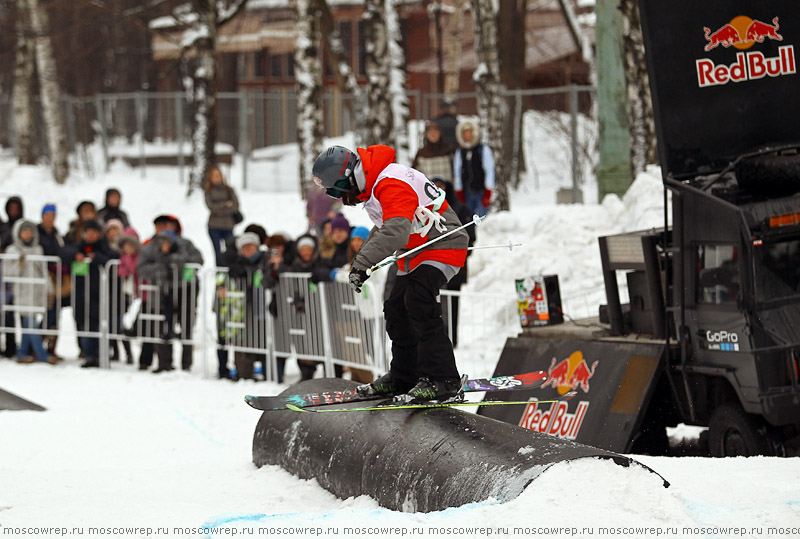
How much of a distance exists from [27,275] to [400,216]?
362 inches

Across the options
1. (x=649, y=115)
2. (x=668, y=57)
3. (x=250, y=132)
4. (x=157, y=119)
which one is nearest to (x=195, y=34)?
(x=250, y=132)

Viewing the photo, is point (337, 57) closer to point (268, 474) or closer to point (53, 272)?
point (53, 272)

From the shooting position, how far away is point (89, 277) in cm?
1448

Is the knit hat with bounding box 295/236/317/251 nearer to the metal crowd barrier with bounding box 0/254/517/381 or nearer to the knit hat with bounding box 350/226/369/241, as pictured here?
the metal crowd barrier with bounding box 0/254/517/381

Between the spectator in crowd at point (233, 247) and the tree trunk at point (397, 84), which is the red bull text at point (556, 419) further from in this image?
the tree trunk at point (397, 84)

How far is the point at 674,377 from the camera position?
873 centimetres

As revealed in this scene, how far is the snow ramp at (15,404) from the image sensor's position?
437 inches

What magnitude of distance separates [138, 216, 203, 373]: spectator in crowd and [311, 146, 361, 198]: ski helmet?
6.68m

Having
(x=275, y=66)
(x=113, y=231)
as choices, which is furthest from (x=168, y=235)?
(x=275, y=66)

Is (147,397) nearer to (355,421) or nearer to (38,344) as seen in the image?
(38,344)

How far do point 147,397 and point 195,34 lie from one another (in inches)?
570

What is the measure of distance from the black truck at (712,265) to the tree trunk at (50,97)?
70.7ft

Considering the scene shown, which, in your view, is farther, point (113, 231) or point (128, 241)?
point (113, 231)

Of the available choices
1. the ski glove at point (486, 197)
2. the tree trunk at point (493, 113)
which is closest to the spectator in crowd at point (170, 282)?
the ski glove at point (486, 197)
